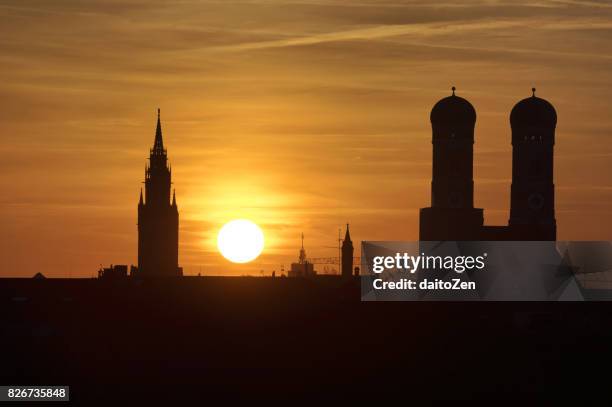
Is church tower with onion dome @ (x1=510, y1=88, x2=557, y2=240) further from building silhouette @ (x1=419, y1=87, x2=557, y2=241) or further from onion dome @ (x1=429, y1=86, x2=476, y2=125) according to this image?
onion dome @ (x1=429, y1=86, x2=476, y2=125)

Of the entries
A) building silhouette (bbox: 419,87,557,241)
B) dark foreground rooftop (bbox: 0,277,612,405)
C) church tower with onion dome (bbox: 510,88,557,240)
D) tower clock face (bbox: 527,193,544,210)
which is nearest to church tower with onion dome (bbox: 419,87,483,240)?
building silhouette (bbox: 419,87,557,241)

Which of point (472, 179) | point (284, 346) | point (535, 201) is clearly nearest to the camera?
point (284, 346)

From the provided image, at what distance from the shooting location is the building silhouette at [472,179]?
16788 cm

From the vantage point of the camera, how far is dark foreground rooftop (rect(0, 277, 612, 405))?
73062 mm

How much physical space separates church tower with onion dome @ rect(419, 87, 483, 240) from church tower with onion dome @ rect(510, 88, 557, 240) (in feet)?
14.9

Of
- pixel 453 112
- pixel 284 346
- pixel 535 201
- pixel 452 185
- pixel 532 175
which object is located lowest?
pixel 284 346

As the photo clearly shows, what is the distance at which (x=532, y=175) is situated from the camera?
171500mm

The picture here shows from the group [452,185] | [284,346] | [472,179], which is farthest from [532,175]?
[284,346]

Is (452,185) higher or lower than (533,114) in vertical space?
lower

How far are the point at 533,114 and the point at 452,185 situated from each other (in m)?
11.8

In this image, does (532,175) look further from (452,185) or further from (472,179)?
(452,185)

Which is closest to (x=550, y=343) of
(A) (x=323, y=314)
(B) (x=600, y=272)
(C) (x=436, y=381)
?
(A) (x=323, y=314)

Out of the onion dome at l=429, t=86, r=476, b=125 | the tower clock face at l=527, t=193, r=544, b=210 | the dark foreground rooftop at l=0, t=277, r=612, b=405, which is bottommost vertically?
the dark foreground rooftop at l=0, t=277, r=612, b=405

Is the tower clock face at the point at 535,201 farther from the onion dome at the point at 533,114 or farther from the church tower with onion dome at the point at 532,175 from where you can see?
the onion dome at the point at 533,114
